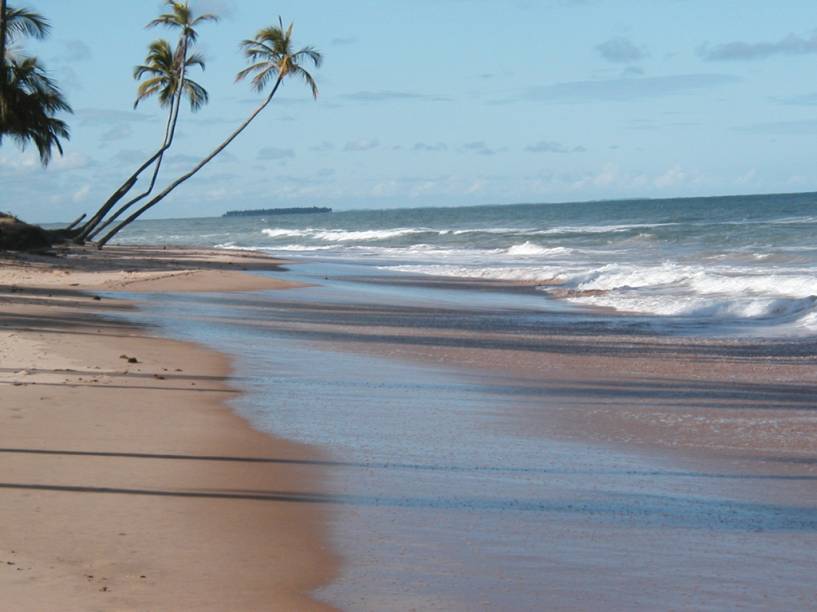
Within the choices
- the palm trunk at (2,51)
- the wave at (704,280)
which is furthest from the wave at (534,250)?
the palm trunk at (2,51)

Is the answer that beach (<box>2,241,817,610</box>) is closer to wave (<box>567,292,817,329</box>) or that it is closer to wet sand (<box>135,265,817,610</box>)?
wet sand (<box>135,265,817,610</box>)

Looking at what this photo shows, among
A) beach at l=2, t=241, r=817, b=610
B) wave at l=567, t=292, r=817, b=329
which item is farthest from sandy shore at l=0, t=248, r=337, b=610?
wave at l=567, t=292, r=817, b=329

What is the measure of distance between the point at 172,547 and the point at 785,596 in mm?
2747

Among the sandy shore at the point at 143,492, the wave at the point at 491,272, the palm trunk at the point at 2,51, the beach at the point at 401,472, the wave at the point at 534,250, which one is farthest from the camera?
the wave at the point at 534,250

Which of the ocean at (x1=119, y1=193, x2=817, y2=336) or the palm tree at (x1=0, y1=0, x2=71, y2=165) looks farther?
the palm tree at (x1=0, y1=0, x2=71, y2=165)

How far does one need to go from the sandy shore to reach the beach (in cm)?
→ 2

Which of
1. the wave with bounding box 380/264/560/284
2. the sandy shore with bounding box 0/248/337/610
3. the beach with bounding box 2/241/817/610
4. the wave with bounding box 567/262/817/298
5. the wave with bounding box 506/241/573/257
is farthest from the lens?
the wave with bounding box 506/241/573/257

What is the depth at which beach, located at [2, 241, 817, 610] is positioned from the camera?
5.04 meters

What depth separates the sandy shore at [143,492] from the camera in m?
4.84

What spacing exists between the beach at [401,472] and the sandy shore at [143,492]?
2cm

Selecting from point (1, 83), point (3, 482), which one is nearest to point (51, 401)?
point (3, 482)

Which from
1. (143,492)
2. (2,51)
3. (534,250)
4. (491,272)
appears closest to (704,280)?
(491,272)

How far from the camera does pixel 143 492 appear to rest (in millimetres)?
6387

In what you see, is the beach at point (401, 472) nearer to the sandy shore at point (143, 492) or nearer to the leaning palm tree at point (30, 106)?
the sandy shore at point (143, 492)
